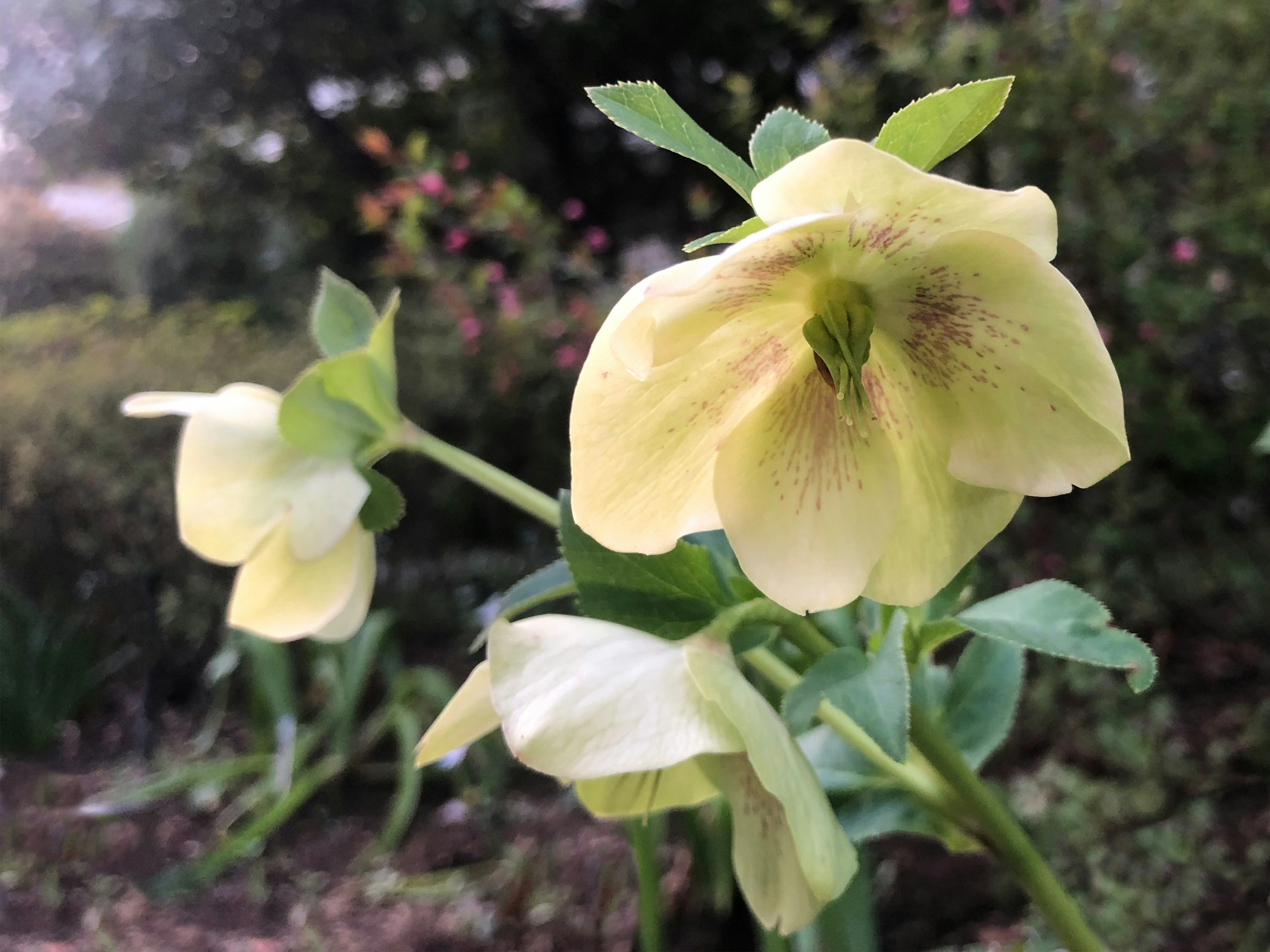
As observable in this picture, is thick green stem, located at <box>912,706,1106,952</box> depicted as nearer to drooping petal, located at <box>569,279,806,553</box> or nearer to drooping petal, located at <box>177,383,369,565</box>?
drooping petal, located at <box>569,279,806,553</box>

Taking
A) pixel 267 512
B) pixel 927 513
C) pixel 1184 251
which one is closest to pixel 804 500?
pixel 927 513

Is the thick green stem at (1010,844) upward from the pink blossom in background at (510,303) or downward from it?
upward

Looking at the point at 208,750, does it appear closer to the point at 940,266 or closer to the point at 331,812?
the point at 331,812

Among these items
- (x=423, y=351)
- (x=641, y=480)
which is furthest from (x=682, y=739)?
(x=423, y=351)

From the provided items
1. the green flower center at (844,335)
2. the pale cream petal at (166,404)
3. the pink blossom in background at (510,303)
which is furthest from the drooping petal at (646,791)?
the pink blossom in background at (510,303)

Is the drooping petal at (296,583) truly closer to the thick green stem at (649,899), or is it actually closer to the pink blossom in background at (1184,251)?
the thick green stem at (649,899)

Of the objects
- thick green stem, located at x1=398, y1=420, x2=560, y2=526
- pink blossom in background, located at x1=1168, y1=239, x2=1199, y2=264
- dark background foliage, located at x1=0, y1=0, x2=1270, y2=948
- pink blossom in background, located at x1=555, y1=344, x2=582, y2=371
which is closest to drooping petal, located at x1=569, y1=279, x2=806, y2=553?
thick green stem, located at x1=398, y1=420, x2=560, y2=526

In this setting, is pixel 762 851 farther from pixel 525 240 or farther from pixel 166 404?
pixel 525 240

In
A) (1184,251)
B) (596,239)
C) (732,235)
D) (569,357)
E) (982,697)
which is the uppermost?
(732,235)
